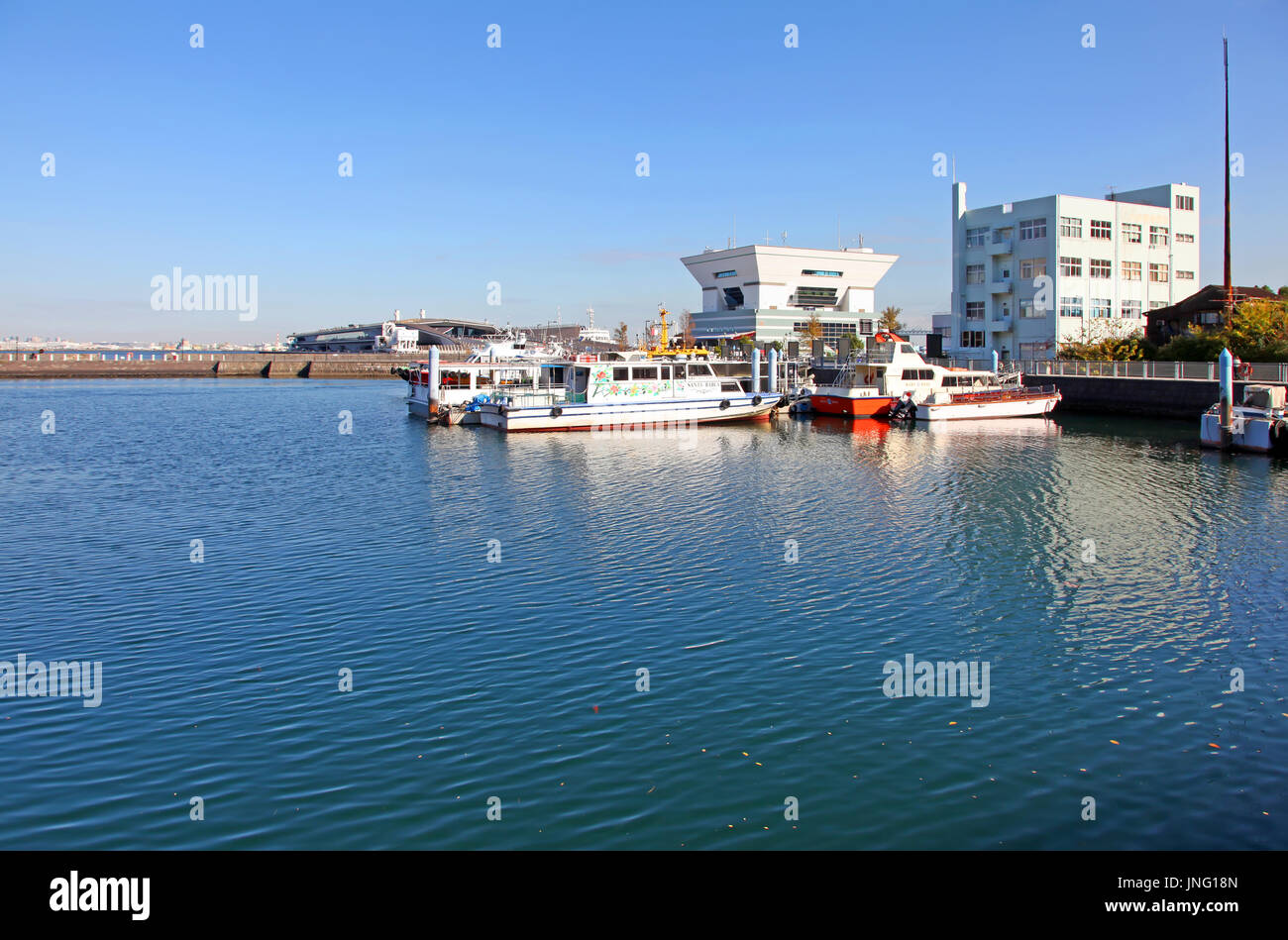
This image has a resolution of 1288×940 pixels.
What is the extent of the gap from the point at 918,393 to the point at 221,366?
99386mm

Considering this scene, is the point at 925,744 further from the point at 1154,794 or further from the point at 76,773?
the point at 76,773

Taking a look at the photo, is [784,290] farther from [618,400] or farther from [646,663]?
[646,663]

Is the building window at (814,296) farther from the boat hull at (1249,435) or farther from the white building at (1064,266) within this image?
the boat hull at (1249,435)

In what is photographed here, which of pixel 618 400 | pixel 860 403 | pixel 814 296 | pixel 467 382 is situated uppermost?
pixel 814 296

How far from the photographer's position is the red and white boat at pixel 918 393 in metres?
54.9

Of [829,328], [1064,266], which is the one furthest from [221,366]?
[1064,266]

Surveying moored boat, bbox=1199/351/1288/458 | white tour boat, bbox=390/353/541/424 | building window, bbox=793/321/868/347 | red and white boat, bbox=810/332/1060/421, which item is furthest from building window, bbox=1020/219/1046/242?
building window, bbox=793/321/868/347

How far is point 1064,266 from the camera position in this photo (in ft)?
254

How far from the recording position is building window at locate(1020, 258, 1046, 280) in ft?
257

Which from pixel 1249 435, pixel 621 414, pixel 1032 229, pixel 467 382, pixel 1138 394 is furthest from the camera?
pixel 1032 229

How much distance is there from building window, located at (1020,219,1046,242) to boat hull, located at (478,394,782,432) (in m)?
38.7

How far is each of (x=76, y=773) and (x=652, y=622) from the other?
26.9ft
